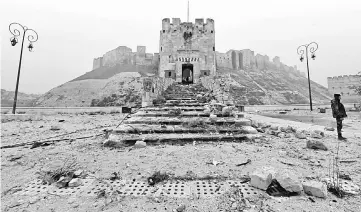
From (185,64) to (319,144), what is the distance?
67.4ft

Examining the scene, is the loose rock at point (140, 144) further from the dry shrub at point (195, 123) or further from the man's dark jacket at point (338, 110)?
the man's dark jacket at point (338, 110)

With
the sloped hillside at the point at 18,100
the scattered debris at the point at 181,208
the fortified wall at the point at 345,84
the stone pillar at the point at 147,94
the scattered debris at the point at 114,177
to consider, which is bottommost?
the scattered debris at the point at 181,208

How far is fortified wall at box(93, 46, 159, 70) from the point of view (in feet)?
215

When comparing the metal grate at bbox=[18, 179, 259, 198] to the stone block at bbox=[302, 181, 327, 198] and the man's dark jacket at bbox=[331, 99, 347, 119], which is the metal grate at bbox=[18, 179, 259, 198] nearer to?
the stone block at bbox=[302, 181, 327, 198]

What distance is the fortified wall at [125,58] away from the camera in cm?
6556

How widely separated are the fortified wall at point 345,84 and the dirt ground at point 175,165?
3417 cm

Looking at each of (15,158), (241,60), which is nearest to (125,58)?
(241,60)

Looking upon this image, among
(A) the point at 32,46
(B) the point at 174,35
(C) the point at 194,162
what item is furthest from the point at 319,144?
(B) the point at 174,35

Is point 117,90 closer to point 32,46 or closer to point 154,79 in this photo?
point 32,46

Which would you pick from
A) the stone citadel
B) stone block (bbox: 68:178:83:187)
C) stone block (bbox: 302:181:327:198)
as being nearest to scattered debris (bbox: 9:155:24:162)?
stone block (bbox: 68:178:83:187)

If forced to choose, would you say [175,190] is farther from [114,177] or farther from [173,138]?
[173,138]

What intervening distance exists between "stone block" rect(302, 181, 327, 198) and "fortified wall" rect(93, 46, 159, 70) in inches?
2401

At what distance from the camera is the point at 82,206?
2141 mm

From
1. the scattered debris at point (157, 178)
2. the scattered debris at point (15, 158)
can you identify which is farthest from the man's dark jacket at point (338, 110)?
the scattered debris at point (15, 158)
